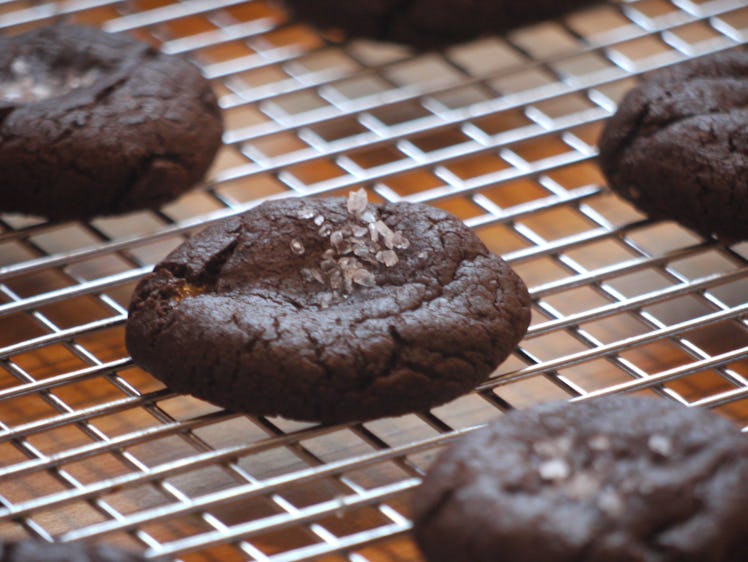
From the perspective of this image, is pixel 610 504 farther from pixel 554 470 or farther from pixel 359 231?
pixel 359 231

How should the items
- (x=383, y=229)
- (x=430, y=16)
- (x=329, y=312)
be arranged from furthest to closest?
(x=430, y=16) < (x=383, y=229) < (x=329, y=312)

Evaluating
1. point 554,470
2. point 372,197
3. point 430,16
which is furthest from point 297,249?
point 430,16

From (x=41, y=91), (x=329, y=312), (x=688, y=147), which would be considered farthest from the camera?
(x=41, y=91)

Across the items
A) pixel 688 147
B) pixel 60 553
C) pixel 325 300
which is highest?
pixel 688 147

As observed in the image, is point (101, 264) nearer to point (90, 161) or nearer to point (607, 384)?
point (90, 161)

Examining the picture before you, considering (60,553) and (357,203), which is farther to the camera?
(357,203)

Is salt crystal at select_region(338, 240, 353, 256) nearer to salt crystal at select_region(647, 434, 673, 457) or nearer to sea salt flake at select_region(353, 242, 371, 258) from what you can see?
sea salt flake at select_region(353, 242, 371, 258)
